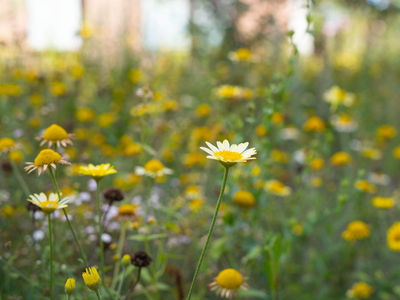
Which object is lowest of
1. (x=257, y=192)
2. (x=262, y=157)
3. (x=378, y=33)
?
(x=257, y=192)

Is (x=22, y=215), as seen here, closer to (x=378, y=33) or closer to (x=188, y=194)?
(x=188, y=194)

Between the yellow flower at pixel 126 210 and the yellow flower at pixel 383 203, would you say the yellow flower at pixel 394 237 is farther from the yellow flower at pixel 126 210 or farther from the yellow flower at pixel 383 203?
the yellow flower at pixel 126 210

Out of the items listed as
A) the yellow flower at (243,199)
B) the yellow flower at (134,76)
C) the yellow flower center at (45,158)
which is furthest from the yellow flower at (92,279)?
the yellow flower at (134,76)

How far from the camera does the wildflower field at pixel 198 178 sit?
129 centimetres

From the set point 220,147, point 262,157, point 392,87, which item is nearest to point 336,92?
point 262,157

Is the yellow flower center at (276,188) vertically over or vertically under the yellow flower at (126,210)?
under

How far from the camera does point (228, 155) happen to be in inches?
32.3

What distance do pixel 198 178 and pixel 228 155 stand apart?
1860 millimetres

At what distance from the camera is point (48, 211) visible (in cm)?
79

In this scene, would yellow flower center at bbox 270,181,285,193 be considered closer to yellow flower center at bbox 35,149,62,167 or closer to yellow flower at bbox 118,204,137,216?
yellow flower at bbox 118,204,137,216

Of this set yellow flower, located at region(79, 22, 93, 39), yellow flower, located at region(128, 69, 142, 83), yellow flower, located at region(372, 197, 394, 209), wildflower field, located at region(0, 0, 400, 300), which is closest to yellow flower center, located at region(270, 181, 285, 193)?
wildflower field, located at region(0, 0, 400, 300)

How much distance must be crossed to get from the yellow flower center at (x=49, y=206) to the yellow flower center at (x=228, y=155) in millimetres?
422

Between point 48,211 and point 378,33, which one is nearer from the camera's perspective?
point 48,211

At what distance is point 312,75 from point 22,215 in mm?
6062
